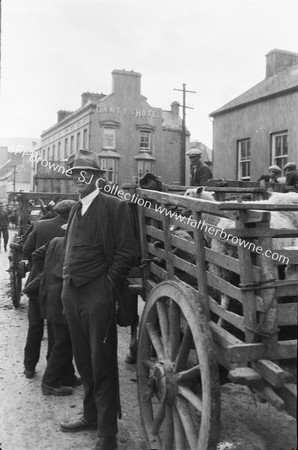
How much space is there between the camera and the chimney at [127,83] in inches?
1469

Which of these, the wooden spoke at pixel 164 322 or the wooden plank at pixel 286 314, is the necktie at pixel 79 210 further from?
the wooden plank at pixel 286 314

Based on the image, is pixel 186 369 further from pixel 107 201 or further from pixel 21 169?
pixel 21 169

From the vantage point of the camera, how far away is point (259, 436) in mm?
3740

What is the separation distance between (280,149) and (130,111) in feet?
76.3

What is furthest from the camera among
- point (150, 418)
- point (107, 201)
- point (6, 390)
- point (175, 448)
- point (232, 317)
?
point (6, 390)

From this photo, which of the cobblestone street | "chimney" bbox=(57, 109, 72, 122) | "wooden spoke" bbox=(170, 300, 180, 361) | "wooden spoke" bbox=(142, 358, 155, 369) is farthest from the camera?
"chimney" bbox=(57, 109, 72, 122)

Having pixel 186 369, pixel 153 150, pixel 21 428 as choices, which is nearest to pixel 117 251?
pixel 186 369

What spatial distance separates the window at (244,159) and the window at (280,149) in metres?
1.52

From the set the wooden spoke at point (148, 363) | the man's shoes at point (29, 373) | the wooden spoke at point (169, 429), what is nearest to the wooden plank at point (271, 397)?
the wooden spoke at point (169, 429)

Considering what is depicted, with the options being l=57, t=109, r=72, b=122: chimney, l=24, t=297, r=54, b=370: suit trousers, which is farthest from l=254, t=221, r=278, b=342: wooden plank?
l=57, t=109, r=72, b=122: chimney

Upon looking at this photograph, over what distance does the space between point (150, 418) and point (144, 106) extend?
3664 cm

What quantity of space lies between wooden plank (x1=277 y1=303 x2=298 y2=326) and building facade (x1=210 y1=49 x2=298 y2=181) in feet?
42.3

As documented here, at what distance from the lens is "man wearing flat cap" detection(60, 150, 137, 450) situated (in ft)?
11.3

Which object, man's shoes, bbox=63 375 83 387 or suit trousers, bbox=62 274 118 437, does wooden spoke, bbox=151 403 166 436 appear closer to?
suit trousers, bbox=62 274 118 437
